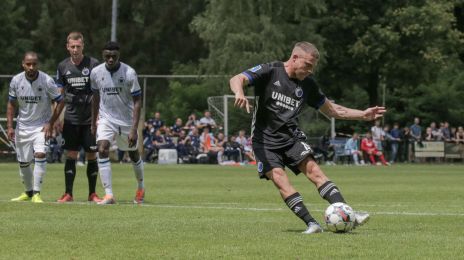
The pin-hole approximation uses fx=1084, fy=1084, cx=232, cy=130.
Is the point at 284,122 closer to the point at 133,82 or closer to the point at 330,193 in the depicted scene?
the point at 330,193

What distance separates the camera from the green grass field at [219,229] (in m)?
8.83

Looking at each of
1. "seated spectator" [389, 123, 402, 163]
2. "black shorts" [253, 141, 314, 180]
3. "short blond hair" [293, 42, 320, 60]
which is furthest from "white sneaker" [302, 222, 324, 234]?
"seated spectator" [389, 123, 402, 163]

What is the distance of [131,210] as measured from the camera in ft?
44.9

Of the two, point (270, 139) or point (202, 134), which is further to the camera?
point (202, 134)

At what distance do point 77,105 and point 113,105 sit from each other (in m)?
0.95

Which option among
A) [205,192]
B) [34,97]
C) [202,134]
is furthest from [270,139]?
[202,134]

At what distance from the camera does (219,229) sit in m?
10.9

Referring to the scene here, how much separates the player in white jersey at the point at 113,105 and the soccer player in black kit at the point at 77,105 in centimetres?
63

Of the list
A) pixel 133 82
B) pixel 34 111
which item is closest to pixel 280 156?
pixel 133 82

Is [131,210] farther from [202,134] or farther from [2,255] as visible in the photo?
[202,134]

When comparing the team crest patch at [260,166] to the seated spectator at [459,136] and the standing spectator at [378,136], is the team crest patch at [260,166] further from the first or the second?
the seated spectator at [459,136]

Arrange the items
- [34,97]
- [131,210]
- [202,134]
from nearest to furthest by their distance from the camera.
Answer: [131,210]
[34,97]
[202,134]

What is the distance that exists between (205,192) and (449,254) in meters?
11.2

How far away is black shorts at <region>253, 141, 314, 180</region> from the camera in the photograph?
11.1 m
